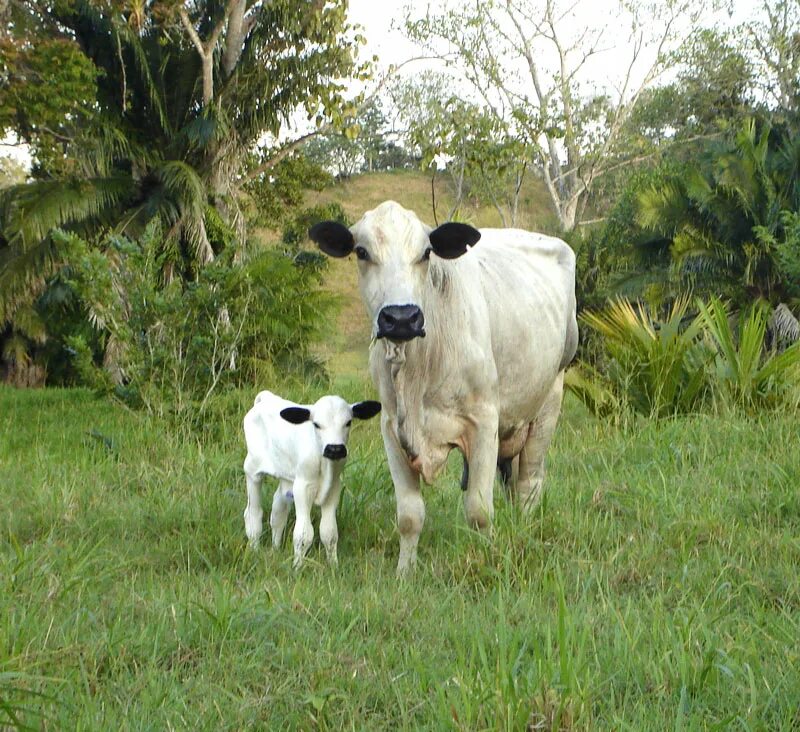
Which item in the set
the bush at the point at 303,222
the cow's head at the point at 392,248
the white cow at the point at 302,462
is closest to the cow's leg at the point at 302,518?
the white cow at the point at 302,462

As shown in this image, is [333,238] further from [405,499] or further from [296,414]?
[405,499]

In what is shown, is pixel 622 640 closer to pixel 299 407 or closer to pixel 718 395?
pixel 299 407

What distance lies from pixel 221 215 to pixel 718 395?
12.9 meters

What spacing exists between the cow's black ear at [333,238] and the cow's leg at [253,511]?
1.39 m

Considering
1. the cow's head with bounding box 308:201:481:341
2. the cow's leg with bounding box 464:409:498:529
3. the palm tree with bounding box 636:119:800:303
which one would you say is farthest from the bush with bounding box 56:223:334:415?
the palm tree with bounding box 636:119:800:303

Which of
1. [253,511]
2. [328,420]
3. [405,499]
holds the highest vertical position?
[328,420]

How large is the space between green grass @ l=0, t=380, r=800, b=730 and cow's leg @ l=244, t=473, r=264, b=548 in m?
0.13

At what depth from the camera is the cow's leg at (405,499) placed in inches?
196

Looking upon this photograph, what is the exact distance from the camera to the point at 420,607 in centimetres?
412

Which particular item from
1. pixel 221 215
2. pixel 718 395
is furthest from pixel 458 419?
pixel 221 215

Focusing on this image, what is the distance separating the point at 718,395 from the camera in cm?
934

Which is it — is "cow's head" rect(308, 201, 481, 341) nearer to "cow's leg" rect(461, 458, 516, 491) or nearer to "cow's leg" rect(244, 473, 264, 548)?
"cow's leg" rect(244, 473, 264, 548)

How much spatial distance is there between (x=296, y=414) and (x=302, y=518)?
19.7 inches

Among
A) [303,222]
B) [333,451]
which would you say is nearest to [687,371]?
[333,451]
